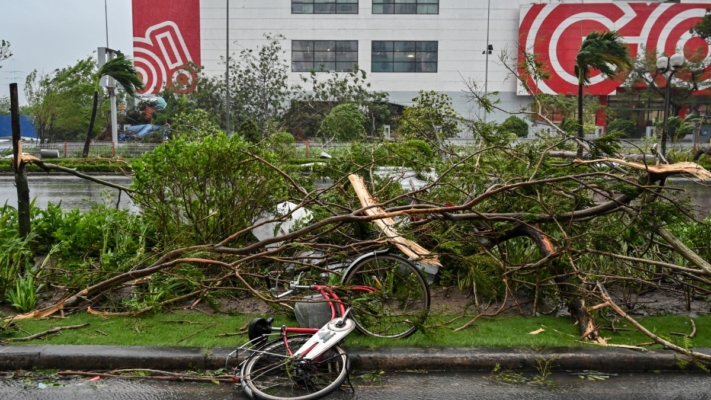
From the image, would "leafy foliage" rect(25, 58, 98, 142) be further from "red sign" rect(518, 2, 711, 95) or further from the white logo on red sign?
"red sign" rect(518, 2, 711, 95)

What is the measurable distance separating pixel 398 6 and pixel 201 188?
4685 cm

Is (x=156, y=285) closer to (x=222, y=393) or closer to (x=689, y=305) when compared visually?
(x=222, y=393)

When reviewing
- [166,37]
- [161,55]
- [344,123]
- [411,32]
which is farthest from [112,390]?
[161,55]

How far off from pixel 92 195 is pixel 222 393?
14.9 meters

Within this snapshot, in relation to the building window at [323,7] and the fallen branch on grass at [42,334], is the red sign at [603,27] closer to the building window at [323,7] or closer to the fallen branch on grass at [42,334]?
the building window at [323,7]

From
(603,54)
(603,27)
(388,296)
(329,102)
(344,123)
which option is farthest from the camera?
(603,27)

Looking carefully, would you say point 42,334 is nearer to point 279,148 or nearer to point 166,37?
point 279,148

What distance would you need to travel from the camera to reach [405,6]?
165ft

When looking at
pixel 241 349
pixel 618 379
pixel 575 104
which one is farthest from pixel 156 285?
pixel 575 104

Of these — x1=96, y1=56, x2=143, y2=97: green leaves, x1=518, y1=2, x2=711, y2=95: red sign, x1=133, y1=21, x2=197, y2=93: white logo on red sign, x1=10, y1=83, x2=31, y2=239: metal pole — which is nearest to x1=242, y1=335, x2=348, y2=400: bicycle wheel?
x1=10, y1=83, x2=31, y2=239: metal pole

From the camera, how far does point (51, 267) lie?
6254 millimetres

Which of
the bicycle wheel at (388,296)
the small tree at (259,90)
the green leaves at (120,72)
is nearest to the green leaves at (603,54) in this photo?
the bicycle wheel at (388,296)

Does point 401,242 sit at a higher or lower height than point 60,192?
higher

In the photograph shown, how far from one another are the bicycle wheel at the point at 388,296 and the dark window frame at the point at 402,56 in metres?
46.1
